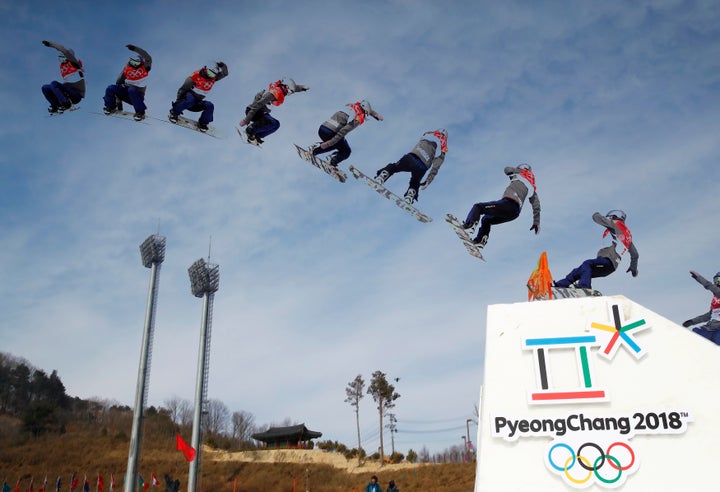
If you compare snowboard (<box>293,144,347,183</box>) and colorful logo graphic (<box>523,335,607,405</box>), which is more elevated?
snowboard (<box>293,144,347,183</box>)

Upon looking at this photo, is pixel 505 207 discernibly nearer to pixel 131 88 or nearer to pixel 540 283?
pixel 540 283

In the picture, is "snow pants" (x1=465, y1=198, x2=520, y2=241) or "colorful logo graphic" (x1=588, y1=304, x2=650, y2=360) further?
"snow pants" (x1=465, y1=198, x2=520, y2=241)

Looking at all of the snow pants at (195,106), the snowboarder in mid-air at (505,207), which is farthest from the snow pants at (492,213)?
the snow pants at (195,106)

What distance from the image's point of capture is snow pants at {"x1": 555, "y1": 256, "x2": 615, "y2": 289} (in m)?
12.3

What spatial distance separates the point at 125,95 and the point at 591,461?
1369cm

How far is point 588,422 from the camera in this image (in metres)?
8.62

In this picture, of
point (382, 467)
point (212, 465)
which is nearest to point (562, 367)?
point (382, 467)

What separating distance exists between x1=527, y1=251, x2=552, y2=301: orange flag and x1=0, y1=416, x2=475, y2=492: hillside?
31.4 meters

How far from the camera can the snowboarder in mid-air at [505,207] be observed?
537 inches

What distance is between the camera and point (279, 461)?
202 ft

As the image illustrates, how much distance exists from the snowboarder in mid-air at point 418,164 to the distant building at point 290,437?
5413cm

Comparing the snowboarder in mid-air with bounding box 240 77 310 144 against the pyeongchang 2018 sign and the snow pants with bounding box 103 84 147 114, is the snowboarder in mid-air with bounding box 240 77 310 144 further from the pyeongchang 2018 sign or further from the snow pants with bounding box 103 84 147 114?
the pyeongchang 2018 sign

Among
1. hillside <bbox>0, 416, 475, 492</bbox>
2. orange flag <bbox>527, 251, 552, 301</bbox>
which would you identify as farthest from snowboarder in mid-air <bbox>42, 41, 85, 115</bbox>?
hillside <bbox>0, 416, 475, 492</bbox>

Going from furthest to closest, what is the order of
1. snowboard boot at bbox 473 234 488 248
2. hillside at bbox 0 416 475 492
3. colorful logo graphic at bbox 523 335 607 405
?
hillside at bbox 0 416 475 492 → snowboard boot at bbox 473 234 488 248 → colorful logo graphic at bbox 523 335 607 405
